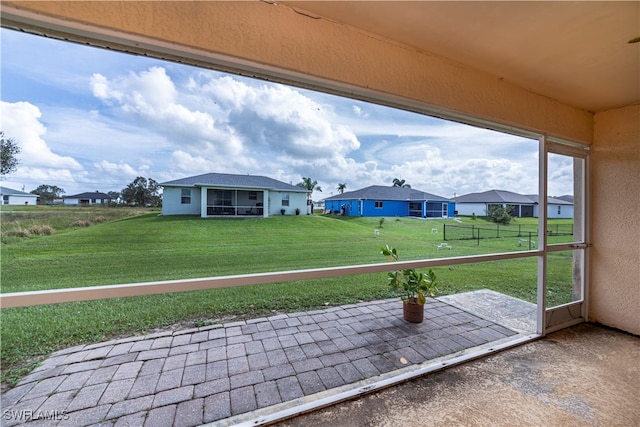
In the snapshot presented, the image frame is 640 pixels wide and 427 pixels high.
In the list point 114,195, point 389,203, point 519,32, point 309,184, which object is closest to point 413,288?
point 389,203

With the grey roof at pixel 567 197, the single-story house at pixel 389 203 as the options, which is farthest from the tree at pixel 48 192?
the grey roof at pixel 567 197

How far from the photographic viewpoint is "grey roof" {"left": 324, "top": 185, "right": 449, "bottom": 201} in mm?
2417

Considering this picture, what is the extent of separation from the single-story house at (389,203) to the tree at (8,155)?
6.27 feet

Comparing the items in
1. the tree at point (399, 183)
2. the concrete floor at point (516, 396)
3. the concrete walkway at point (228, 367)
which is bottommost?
the concrete floor at point (516, 396)

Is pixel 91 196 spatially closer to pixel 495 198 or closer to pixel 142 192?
pixel 142 192

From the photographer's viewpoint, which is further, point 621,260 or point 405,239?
point 405,239

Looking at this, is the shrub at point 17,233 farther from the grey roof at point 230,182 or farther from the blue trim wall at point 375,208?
the blue trim wall at point 375,208

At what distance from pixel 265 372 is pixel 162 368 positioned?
779 mm

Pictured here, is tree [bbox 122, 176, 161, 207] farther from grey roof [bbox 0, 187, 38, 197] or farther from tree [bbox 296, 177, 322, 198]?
tree [bbox 296, 177, 322, 198]

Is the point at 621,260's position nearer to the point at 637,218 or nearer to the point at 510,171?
the point at 637,218

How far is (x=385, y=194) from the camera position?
2.59m

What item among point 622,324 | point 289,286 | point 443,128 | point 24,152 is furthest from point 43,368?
point 622,324

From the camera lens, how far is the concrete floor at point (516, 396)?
1.54 m

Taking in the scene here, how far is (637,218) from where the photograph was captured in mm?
2516
